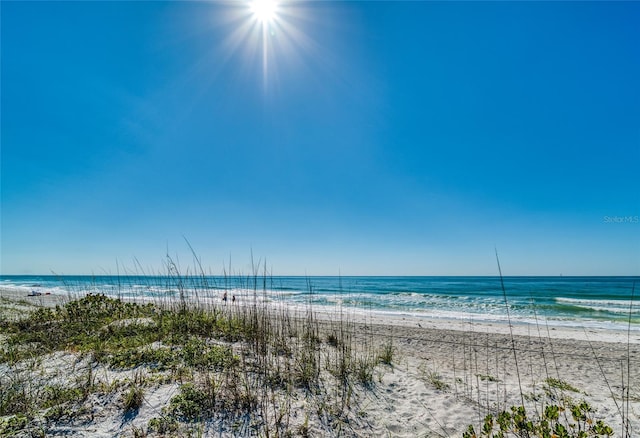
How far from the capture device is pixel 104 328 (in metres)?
5.82

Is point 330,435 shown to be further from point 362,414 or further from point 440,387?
point 440,387

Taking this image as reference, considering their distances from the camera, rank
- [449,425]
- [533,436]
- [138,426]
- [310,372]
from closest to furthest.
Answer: [138,426] → [533,436] → [449,425] → [310,372]

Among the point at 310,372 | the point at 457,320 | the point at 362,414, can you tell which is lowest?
the point at 457,320

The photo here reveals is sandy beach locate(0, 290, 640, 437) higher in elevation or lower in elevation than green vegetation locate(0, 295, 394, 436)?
lower

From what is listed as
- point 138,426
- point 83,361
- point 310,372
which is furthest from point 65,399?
point 310,372

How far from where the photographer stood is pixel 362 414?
11.3 feet

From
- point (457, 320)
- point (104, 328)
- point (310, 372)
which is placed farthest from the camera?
point (457, 320)

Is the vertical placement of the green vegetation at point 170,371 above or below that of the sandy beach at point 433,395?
above

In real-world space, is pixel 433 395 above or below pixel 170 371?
below

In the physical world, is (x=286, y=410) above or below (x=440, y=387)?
above

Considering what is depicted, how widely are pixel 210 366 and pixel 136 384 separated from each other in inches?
36.9

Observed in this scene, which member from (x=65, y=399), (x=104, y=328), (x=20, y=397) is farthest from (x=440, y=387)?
(x=104, y=328)

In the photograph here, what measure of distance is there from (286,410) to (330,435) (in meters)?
0.55

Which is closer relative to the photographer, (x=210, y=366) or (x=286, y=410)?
(x=286, y=410)
